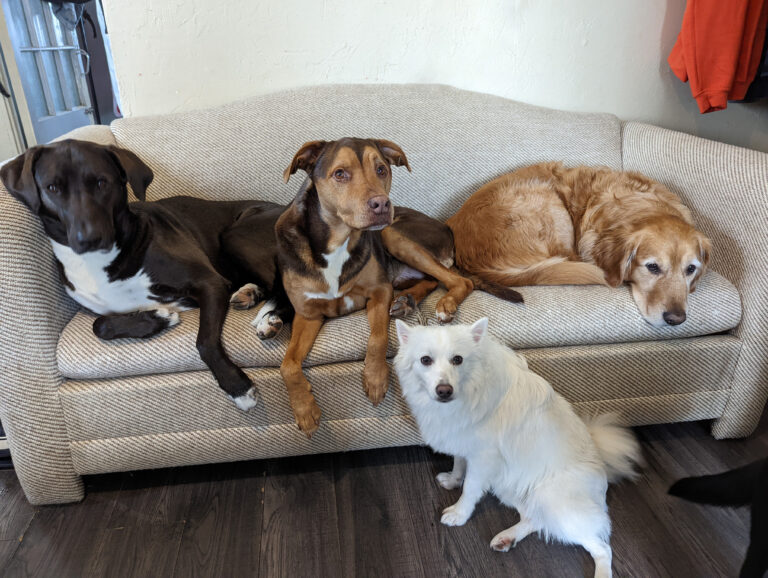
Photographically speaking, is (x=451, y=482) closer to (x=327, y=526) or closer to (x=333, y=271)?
(x=327, y=526)

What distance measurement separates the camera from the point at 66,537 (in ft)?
5.19

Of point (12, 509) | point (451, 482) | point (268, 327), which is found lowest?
point (12, 509)

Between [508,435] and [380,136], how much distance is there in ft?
4.73

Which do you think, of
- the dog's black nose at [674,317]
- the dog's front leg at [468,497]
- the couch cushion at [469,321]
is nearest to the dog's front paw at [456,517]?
the dog's front leg at [468,497]

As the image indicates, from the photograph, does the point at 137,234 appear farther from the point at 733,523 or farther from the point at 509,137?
the point at 733,523

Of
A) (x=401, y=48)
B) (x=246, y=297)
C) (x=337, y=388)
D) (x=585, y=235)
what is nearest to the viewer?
(x=337, y=388)

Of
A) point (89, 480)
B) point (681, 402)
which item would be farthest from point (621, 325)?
point (89, 480)

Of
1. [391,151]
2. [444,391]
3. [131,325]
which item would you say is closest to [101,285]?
[131,325]

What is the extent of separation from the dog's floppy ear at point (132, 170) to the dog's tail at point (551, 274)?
1.19 meters

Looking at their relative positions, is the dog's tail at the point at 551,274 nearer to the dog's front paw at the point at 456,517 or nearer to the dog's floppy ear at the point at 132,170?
the dog's front paw at the point at 456,517

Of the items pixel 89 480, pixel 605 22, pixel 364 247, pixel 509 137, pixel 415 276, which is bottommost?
pixel 89 480

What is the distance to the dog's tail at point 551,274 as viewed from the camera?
187 centimetres

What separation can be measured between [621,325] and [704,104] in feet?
4.75

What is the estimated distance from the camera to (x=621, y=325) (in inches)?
69.2
